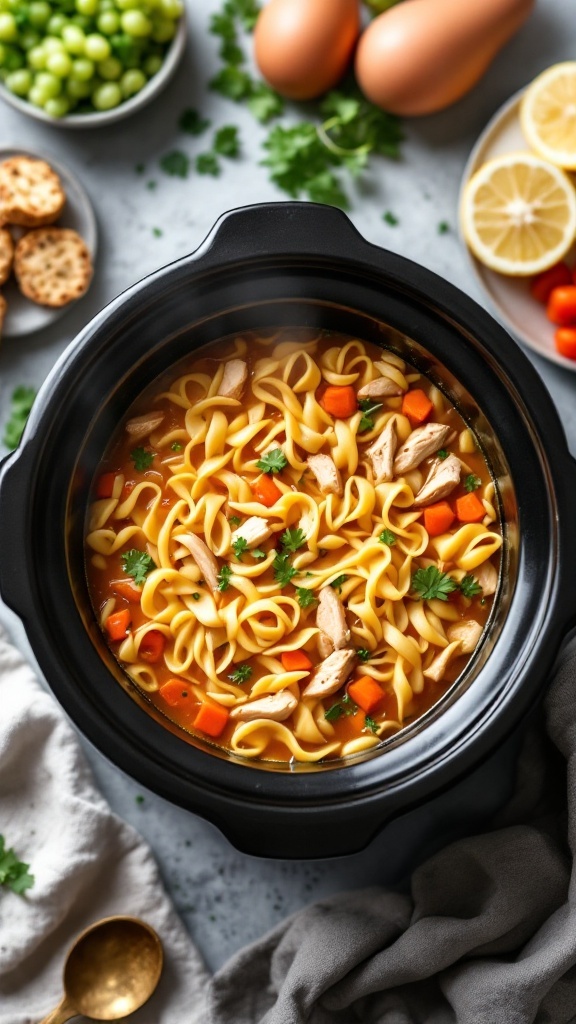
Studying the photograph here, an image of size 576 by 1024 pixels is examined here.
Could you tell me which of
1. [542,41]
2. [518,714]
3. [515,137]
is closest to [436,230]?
[515,137]

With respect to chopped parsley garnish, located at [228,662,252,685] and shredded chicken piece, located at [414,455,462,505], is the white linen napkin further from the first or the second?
shredded chicken piece, located at [414,455,462,505]

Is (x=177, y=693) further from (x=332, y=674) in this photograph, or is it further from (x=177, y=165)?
(x=177, y=165)

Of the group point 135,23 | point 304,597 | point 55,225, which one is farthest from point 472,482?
point 135,23

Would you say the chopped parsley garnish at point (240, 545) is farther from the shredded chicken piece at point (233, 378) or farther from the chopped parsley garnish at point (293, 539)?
the shredded chicken piece at point (233, 378)

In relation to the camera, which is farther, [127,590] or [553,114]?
[553,114]

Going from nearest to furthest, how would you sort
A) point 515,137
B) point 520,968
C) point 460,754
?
point 460,754
point 520,968
point 515,137

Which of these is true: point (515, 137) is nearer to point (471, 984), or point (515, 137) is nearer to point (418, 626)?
point (418, 626)
